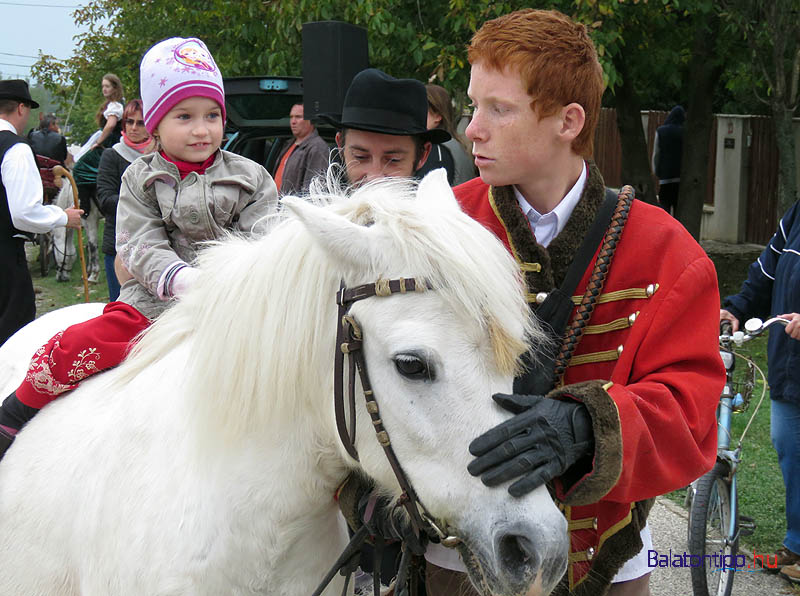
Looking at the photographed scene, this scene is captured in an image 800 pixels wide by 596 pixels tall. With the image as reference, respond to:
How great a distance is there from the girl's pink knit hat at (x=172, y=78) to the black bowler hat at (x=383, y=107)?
0.55 m

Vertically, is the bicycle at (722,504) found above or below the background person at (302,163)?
below

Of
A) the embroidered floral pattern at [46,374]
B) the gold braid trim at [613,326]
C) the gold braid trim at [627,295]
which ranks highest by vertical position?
the gold braid trim at [627,295]

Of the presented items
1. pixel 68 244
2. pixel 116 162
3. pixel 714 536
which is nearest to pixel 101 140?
pixel 116 162


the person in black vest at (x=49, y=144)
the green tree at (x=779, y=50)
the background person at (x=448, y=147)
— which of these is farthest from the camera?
the person in black vest at (x=49, y=144)

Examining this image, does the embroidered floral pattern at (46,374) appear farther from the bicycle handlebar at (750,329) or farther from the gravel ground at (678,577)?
the gravel ground at (678,577)

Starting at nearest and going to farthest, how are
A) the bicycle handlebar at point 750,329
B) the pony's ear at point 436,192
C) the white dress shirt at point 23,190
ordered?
the pony's ear at point 436,192, the bicycle handlebar at point 750,329, the white dress shirt at point 23,190

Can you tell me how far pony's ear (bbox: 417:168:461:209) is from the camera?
1.90 meters

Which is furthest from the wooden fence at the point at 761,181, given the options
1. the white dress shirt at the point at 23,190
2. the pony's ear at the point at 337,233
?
the pony's ear at the point at 337,233

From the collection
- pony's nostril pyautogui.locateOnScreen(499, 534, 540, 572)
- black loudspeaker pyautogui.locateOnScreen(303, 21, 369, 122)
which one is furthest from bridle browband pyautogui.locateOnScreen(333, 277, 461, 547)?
black loudspeaker pyautogui.locateOnScreen(303, 21, 369, 122)

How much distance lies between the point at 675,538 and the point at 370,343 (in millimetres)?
3726

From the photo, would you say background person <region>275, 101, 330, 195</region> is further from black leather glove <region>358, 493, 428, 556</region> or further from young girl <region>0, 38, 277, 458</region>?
black leather glove <region>358, 493, 428, 556</region>

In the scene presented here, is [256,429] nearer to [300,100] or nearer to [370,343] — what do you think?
[370,343]

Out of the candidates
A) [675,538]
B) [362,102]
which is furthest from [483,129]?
[675,538]

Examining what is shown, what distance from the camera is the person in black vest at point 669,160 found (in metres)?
14.4
